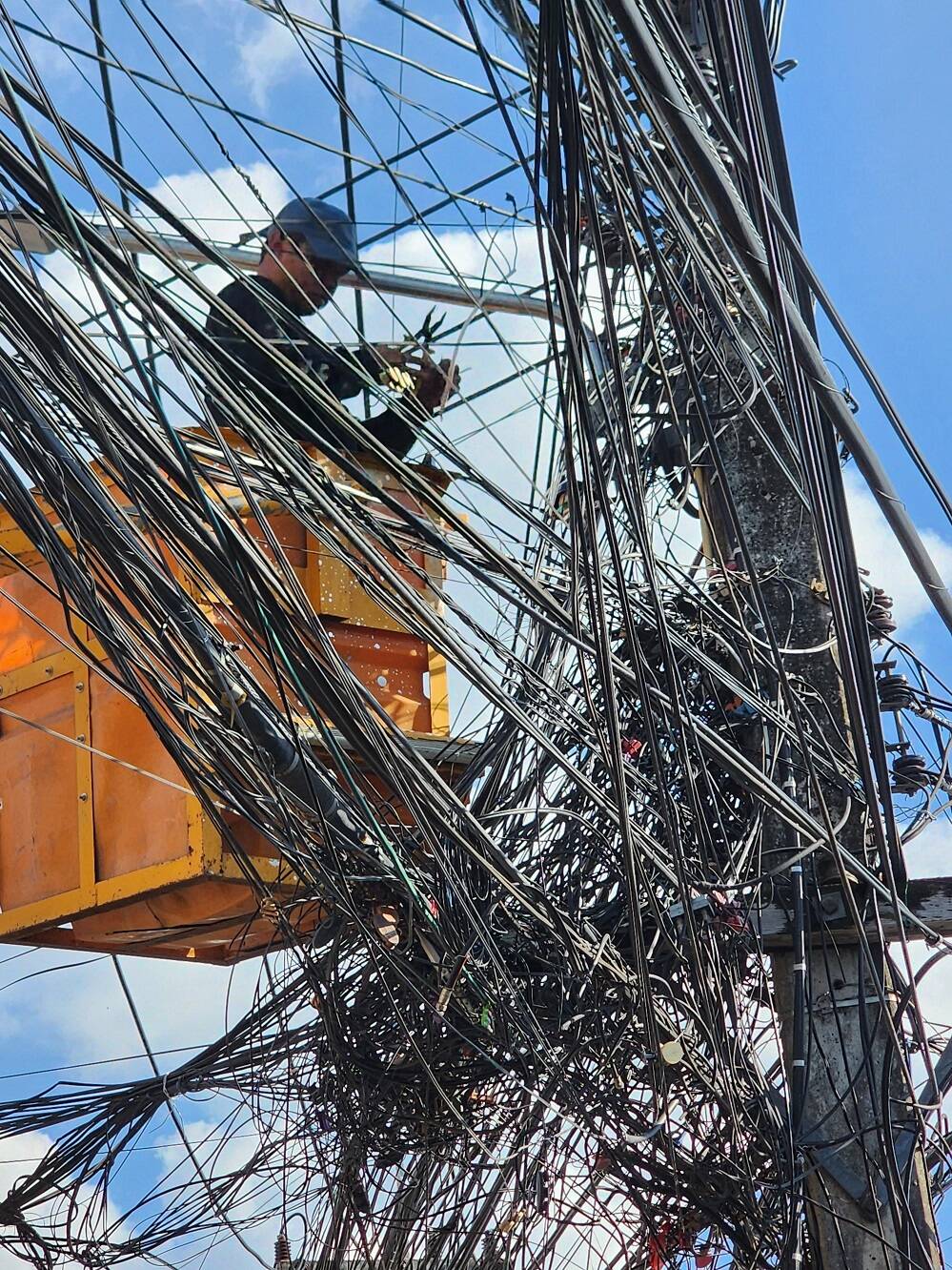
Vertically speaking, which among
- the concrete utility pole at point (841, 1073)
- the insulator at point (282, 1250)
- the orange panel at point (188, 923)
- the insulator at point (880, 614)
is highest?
the insulator at point (880, 614)

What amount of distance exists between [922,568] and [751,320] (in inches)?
28.1

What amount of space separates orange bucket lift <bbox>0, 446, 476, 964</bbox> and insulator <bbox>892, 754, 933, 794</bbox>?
136 centimetres

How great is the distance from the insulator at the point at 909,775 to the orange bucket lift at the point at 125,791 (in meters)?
1.36

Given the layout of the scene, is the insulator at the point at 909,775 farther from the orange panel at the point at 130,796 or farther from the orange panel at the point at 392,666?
the orange panel at the point at 130,796

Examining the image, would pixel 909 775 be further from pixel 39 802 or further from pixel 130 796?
pixel 39 802

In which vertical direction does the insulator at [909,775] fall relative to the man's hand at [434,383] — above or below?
below

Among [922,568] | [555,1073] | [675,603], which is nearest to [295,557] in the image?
[675,603]

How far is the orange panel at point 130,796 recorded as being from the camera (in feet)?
13.9

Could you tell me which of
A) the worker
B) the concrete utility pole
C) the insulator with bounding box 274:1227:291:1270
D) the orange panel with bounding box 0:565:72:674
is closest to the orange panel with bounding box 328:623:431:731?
the worker

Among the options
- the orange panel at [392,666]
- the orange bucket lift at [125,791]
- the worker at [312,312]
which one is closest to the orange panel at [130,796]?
the orange bucket lift at [125,791]

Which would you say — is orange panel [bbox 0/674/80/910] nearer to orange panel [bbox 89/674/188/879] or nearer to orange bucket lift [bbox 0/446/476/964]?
orange bucket lift [bbox 0/446/476/964]

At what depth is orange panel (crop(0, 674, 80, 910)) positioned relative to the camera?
454 centimetres

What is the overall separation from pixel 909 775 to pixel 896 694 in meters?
0.25

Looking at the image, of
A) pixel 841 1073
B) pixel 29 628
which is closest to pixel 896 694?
pixel 841 1073
